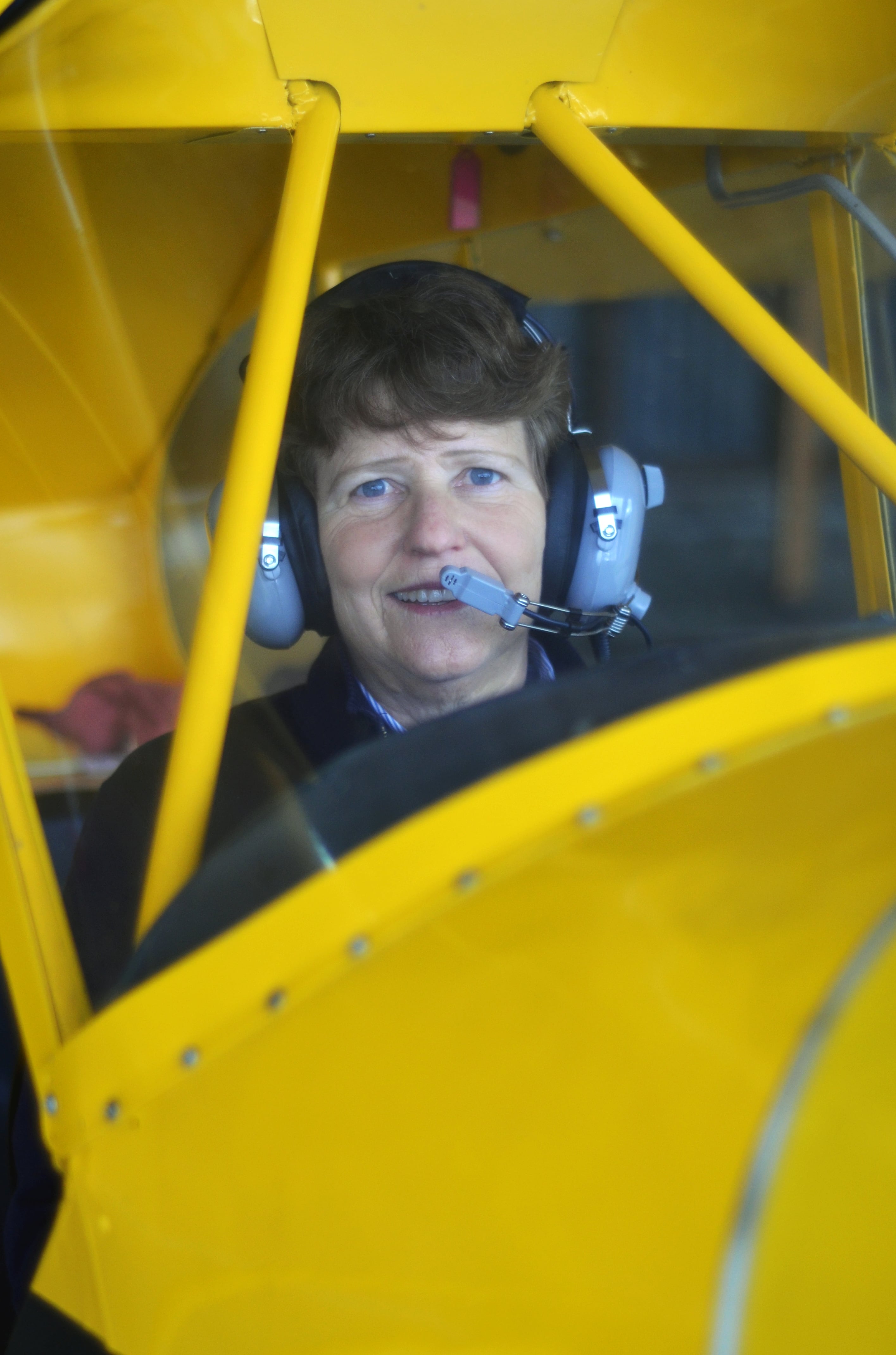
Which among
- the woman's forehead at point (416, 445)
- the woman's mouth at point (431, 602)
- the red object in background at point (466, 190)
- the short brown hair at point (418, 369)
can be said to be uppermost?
the red object in background at point (466, 190)

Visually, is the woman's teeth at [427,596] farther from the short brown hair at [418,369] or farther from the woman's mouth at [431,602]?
the short brown hair at [418,369]

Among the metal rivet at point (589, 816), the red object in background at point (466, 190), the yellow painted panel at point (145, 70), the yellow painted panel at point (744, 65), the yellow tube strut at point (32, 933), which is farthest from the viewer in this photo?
the red object in background at point (466, 190)

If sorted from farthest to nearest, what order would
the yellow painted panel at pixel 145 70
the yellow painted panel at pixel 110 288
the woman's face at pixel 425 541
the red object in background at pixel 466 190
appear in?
the red object in background at pixel 466 190 < the yellow painted panel at pixel 110 288 < the woman's face at pixel 425 541 < the yellow painted panel at pixel 145 70

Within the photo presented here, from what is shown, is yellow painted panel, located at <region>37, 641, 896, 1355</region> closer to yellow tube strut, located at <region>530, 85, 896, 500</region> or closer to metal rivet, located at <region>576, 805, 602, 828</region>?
metal rivet, located at <region>576, 805, 602, 828</region>

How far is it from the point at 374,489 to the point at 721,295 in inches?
17.8

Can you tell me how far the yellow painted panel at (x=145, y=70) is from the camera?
0.97m

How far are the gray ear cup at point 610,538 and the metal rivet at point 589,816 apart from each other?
0.75 m

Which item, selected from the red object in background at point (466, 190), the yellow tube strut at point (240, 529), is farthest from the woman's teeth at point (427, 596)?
the red object in background at point (466, 190)

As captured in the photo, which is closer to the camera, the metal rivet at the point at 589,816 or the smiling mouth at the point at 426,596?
the metal rivet at the point at 589,816

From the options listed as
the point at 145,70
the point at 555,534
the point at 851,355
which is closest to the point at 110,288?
the point at 145,70

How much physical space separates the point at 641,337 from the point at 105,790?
3.53 ft

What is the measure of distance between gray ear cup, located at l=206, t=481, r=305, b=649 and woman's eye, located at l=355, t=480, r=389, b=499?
0.35 ft

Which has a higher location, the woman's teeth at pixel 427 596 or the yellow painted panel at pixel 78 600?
the yellow painted panel at pixel 78 600

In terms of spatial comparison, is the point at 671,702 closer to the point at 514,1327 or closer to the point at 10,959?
the point at 514,1327
